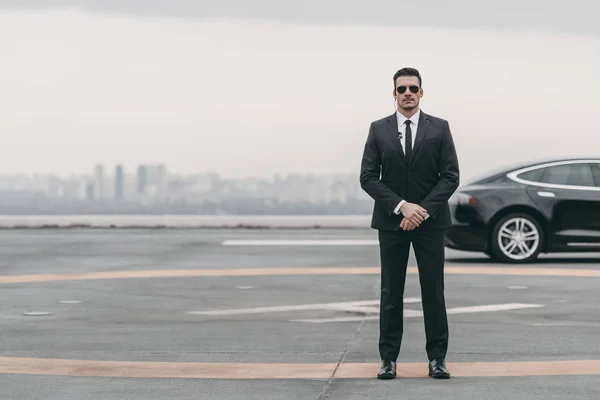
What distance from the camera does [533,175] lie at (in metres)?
17.3

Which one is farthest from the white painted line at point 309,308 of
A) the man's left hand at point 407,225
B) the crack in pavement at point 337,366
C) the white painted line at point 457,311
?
the man's left hand at point 407,225

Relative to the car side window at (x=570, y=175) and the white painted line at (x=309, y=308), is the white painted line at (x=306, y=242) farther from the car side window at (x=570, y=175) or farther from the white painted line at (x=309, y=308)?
the white painted line at (x=309, y=308)

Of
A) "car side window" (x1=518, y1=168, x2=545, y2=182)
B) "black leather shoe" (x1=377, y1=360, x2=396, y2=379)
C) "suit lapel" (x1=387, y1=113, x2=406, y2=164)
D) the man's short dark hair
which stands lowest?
"black leather shoe" (x1=377, y1=360, x2=396, y2=379)

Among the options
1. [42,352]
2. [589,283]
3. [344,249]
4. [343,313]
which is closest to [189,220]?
[344,249]

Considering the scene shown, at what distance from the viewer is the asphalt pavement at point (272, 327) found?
7.90 m

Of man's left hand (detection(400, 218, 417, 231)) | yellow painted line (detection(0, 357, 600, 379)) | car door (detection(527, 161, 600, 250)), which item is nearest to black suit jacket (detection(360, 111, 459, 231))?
man's left hand (detection(400, 218, 417, 231))

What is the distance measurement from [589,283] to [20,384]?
26.8 feet

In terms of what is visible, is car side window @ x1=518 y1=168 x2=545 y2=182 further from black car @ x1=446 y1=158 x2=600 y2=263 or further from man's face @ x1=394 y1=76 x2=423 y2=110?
man's face @ x1=394 y1=76 x2=423 y2=110

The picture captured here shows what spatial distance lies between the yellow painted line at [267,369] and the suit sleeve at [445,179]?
108 cm

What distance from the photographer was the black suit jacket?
807 centimetres

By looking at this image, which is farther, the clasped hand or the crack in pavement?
the clasped hand

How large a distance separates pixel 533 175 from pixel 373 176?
9501 mm

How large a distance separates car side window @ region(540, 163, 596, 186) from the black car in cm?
15

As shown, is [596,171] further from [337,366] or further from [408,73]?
[408,73]
